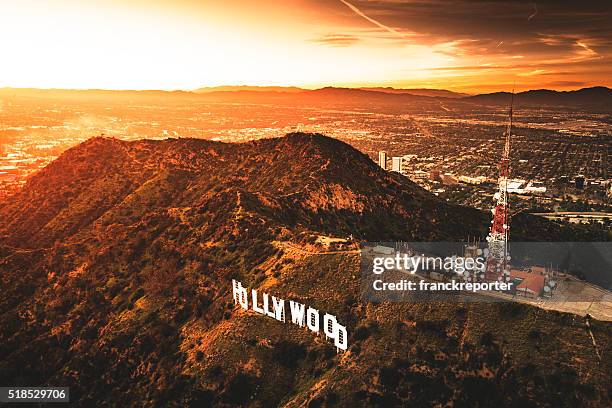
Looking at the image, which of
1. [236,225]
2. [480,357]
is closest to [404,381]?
[480,357]

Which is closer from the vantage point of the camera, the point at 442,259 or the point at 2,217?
the point at 442,259

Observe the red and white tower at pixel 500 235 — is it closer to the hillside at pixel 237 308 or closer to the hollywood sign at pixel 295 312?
the hillside at pixel 237 308

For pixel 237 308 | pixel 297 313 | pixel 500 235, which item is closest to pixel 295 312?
pixel 297 313

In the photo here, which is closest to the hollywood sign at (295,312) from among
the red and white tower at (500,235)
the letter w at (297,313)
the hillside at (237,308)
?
the letter w at (297,313)

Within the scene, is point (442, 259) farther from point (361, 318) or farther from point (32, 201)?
point (32, 201)

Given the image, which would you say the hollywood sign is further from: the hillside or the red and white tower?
the red and white tower

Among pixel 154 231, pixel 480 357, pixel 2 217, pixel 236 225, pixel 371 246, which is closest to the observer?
pixel 480 357

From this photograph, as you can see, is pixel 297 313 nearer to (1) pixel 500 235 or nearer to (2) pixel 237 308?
(2) pixel 237 308

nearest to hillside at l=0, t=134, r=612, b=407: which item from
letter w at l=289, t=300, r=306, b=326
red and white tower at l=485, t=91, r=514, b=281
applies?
letter w at l=289, t=300, r=306, b=326
